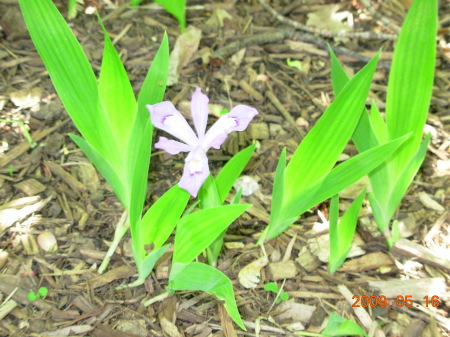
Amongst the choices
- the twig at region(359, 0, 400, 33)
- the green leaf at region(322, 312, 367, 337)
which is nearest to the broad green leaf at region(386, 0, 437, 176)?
the green leaf at region(322, 312, 367, 337)

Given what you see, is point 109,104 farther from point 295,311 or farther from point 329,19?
point 329,19

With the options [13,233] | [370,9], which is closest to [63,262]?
[13,233]

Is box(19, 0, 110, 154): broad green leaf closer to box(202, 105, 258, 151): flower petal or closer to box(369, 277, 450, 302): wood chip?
box(202, 105, 258, 151): flower petal

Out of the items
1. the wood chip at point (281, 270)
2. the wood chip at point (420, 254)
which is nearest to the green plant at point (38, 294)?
the wood chip at point (281, 270)

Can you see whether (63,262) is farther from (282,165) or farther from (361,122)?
(361,122)

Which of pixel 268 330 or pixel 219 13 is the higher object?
pixel 219 13

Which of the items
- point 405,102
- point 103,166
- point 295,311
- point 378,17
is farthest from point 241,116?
point 378,17
